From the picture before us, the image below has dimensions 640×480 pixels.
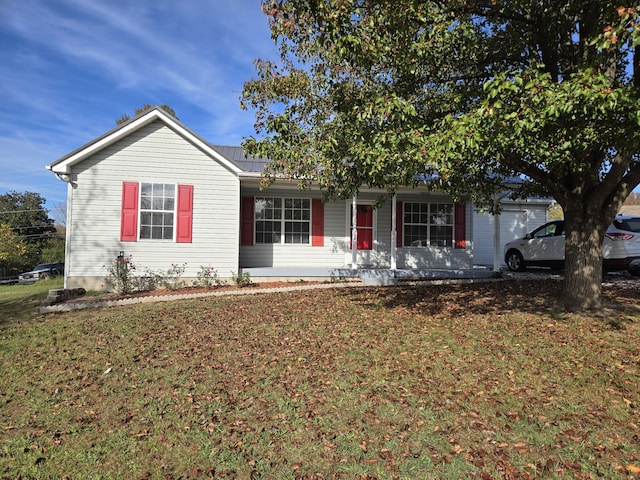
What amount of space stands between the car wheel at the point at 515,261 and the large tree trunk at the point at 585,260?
703 cm

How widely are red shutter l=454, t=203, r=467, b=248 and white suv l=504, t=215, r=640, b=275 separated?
152cm

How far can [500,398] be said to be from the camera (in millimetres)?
3971

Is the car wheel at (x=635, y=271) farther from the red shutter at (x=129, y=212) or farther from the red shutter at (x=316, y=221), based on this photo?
the red shutter at (x=129, y=212)

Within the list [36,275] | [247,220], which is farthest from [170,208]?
[36,275]

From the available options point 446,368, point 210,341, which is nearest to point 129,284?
point 210,341

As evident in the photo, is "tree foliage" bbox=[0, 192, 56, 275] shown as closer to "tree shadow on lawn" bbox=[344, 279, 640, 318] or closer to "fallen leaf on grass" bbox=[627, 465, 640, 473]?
"tree shadow on lawn" bbox=[344, 279, 640, 318]

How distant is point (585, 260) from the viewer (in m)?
6.60

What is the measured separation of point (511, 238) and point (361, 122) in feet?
42.9

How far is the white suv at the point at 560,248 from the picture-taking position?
1021 centimetres

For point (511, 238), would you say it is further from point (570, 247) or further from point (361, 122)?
point (361, 122)

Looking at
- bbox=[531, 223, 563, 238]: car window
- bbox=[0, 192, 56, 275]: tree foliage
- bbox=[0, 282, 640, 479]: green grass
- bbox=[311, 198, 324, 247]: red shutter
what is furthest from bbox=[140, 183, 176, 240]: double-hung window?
bbox=[0, 192, 56, 275]: tree foliage

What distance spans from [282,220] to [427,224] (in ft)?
16.0

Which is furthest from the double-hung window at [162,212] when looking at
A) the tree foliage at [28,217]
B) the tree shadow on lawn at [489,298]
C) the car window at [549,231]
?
the tree foliage at [28,217]

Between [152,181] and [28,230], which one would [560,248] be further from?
[28,230]
